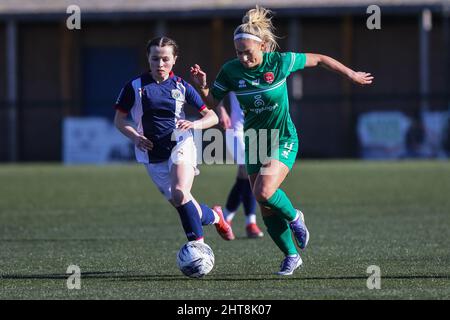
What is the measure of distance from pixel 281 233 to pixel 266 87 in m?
1.07

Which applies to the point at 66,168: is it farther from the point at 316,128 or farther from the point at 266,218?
the point at 266,218

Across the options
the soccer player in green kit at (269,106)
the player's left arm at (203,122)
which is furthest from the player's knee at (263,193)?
the player's left arm at (203,122)

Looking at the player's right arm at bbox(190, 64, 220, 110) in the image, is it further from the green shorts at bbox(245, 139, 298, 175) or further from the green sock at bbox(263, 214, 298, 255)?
the green sock at bbox(263, 214, 298, 255)

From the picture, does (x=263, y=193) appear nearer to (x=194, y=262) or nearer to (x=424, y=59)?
(x=194, y=262)

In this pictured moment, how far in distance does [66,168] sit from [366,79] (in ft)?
54.3

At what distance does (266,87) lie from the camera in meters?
7.14

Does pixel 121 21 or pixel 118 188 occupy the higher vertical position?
pixel 121 21

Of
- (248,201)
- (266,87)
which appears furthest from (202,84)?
(248,201)

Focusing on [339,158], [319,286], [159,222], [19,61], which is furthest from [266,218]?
[19,61]

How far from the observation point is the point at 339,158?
90.8 ft

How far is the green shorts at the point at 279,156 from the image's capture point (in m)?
7.22

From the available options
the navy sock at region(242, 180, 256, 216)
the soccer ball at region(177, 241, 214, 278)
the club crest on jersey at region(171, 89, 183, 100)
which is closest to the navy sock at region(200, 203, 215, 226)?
the soccer ball at region(177, 241, 214, 278)

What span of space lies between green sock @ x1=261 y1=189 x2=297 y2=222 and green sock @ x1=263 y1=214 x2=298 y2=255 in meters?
0.07
